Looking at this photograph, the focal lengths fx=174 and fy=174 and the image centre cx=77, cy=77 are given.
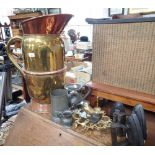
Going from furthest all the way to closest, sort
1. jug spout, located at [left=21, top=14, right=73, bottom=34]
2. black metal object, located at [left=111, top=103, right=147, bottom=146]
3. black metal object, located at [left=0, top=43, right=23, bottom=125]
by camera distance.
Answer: black metal object, located at [left=0, top=43, right=23, bottom=125]
jug spout, located at [left=21, top=14, right=73, bottom=34]
black metal object, located at [left=111, top=103, right=147, bottom=146]

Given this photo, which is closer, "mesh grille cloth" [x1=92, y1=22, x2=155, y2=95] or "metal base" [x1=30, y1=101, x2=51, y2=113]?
"mesh grille cloth" [x1=92, y1=22, x2=155, y2=95]

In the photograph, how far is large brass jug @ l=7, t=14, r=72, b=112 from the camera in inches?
29.6

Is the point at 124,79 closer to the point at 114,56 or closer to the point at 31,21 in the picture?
the point at 114,56

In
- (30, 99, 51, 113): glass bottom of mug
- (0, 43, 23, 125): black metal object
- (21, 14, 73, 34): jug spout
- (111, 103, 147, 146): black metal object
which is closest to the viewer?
(111, 103, 147, 146): black metal object

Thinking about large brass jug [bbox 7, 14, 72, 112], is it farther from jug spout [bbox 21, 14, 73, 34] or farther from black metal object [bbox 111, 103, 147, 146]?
black metal object [bbox 111, 103, 147, 146]

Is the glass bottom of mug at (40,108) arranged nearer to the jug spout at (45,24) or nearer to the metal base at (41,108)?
the metal base at (41,108)

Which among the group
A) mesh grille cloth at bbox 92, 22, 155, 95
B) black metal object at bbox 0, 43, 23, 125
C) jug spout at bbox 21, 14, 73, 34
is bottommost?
black metal object at bbox 0, 43, 23, 125

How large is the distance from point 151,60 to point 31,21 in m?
0.55

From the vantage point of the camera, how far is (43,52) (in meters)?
0.75

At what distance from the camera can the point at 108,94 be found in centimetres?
90

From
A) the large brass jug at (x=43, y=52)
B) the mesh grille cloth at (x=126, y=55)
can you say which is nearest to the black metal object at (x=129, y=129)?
the mesh grille cloth at (x=126, y=55)

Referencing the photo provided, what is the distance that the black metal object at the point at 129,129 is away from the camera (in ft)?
1.97

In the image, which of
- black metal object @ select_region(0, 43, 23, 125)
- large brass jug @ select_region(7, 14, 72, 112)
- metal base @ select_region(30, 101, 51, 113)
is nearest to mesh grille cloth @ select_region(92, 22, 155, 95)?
large brass jug @ select_region(7, 14, 72, 112)
